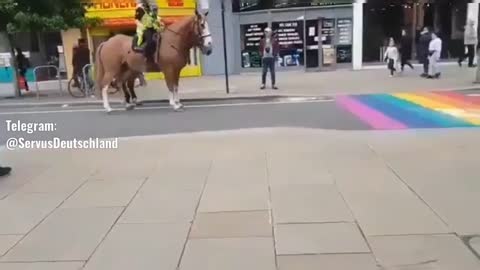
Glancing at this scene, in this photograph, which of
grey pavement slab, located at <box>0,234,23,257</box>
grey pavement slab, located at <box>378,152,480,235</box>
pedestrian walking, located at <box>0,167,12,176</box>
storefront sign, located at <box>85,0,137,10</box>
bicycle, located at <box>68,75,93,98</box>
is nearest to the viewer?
grey pavement slab, located at <box>0,234,23,257</box>

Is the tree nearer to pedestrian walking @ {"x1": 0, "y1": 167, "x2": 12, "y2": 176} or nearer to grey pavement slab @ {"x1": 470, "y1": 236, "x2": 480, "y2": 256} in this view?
pedestrian walking @ {"x1": 0, "y1": 167, "x2": 12, "y2": 176}

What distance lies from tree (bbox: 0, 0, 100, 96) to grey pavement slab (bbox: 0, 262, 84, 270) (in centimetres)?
1461

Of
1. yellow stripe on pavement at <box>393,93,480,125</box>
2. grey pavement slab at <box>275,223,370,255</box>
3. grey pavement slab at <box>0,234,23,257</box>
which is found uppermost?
grey pavement slab at <box>0,234,23,257</box>

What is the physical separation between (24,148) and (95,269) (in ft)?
19.3

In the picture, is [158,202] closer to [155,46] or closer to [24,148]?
[24,148]

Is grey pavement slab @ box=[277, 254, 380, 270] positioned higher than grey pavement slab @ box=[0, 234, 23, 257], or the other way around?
grey pavement slab @ box=[0, 234, 23, 257]

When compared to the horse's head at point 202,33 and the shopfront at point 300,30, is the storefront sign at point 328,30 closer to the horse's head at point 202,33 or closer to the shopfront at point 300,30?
the shopfront at point 300,30

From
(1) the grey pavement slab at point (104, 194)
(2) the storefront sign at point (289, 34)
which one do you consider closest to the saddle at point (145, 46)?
(1) the grey pavement slab at point (104, 194)

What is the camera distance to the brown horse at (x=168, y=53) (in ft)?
43.8

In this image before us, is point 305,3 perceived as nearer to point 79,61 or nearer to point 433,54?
point 433,54

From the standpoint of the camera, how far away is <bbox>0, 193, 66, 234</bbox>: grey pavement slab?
531cm

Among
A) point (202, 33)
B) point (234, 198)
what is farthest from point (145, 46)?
point (234, 198)

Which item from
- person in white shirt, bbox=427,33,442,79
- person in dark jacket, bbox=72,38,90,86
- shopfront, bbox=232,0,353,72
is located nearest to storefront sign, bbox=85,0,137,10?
shopfront, bbox=232,0,353,72

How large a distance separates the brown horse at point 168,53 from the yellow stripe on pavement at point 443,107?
5.43 m
